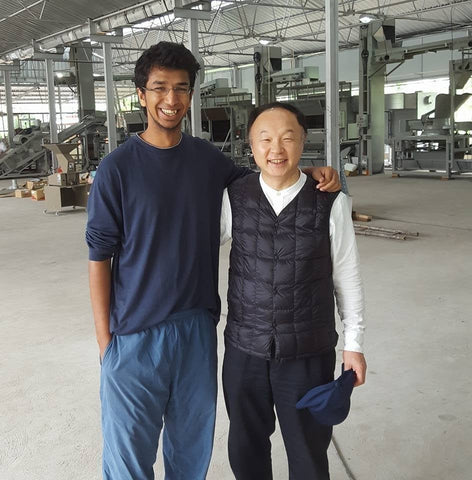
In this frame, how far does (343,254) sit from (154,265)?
1.81 feet

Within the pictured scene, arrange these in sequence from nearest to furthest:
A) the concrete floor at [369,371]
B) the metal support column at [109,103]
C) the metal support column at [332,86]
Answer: the concrete floor at [369,371], the metal support column at [332,86], the metal support column at [109,103]

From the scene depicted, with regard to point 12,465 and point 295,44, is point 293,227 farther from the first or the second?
point 295,44

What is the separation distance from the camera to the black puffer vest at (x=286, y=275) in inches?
62.3

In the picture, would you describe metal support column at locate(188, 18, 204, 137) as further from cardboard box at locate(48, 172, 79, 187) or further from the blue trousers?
the blue trousers

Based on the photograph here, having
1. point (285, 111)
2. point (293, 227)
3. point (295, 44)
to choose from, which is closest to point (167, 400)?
point (293, 227)

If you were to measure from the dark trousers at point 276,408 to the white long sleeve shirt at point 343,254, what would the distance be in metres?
0.11

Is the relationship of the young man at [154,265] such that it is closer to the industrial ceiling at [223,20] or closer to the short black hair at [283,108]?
the short black hair at [283,108]

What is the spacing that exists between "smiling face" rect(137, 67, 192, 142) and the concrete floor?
143 centimetres

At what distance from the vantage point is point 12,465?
235 cm

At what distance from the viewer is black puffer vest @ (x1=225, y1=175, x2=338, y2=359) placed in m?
1.58

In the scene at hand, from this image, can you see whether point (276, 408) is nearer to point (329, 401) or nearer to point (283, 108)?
point (329, 401)

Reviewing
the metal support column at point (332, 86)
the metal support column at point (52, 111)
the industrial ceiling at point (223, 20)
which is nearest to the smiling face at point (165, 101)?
the metal support column at point (332, 86)

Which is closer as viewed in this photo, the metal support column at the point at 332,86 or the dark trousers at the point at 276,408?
the dark trousers at the point at 276,408

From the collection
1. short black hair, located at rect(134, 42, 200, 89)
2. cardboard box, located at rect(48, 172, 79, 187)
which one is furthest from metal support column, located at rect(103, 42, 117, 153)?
short black hair, located at rect(134, 42, 200, 89)
